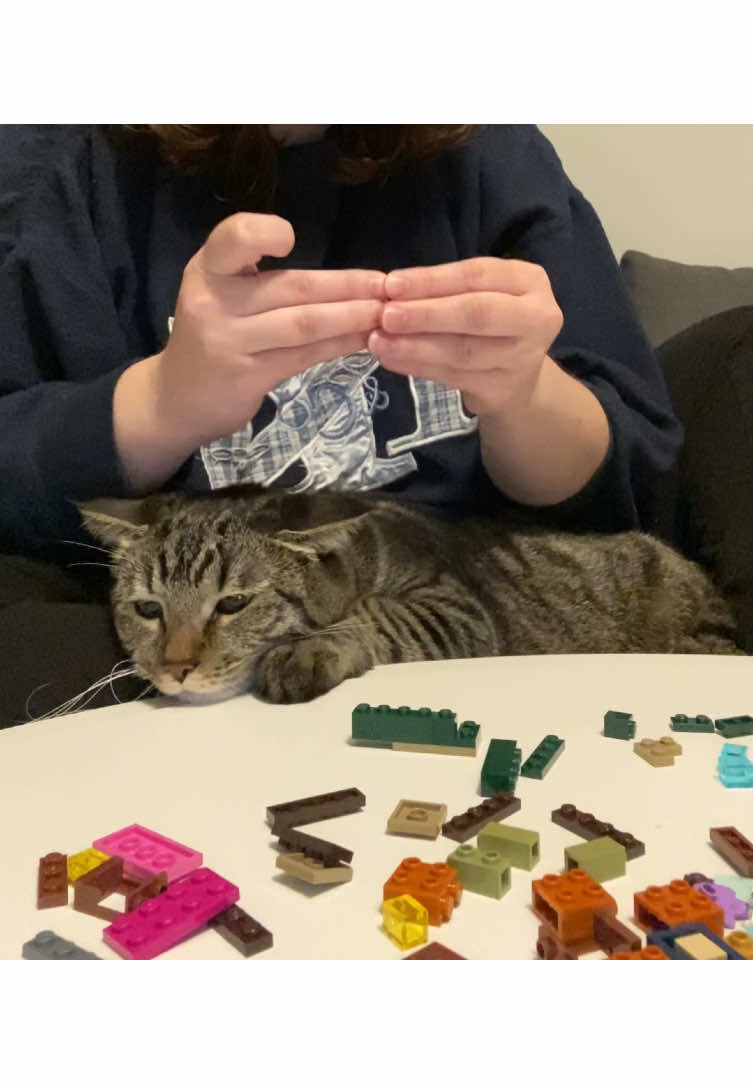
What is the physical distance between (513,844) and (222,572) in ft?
1.72

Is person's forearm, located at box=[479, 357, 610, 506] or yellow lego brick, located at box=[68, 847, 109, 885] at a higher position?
person's forearm, located at box=[479, 357, 610, 506]

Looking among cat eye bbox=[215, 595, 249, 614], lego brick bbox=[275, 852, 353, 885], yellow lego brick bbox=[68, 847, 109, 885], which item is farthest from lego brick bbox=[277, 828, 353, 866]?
cat eye bbox=[215, 595, 249, 614]

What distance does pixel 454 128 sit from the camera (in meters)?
1.07

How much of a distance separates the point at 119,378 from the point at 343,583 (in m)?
0.34

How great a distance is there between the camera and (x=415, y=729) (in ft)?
2.33

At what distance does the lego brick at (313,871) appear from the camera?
54 cm

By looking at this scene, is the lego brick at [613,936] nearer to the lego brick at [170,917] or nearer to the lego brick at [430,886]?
the lego brick at [430,886]

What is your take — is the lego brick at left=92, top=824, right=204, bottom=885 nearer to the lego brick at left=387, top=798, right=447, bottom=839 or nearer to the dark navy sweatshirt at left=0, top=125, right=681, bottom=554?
the lego brick at left=387, top=798, right=447, bottom=839

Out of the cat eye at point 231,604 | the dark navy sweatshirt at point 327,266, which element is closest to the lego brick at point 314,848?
the cat eye at point 231,604

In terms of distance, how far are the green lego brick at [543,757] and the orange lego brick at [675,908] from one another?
155 millimetres

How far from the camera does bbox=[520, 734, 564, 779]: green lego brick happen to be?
0.67 m

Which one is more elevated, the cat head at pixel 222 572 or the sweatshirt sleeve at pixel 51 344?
the sweatshirt sleeve at pixel 51 344

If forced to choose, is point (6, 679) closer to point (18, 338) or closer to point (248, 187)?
point (18, 338)

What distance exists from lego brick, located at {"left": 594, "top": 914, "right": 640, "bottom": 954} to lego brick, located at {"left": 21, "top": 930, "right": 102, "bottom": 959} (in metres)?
0.27
